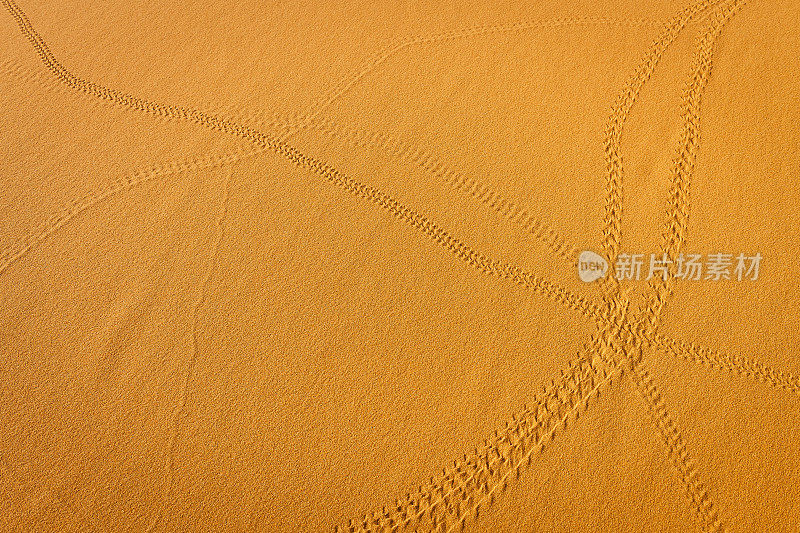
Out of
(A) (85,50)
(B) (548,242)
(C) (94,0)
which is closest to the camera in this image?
(B) (548,242)

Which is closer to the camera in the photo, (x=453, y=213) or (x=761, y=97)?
(x=453, y=213)

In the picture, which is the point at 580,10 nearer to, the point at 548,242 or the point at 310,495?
the point at 548,242

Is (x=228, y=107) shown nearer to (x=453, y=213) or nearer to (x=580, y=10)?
(x=453, y=213)

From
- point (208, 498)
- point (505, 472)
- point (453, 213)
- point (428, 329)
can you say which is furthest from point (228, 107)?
point (505, 472)

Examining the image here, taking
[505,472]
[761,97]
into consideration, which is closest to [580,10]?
[761,97]

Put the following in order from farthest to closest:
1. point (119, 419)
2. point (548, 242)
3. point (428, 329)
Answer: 1. point (548, 242)
2. point (428, 329)
3. point (119, 419)

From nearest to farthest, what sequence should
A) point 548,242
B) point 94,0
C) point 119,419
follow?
point 119,419 < point 548,242 < point 94,0

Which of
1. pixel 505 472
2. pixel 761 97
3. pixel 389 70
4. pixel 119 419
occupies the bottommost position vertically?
pixel 119 419

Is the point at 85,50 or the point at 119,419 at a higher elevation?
the point at 85,50

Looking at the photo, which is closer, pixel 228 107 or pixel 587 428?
pixel 587 428
